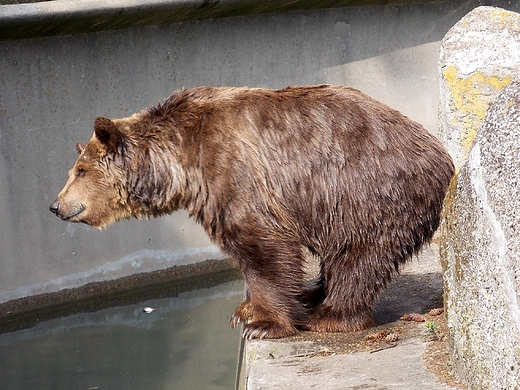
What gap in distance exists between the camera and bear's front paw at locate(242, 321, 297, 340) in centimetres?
484

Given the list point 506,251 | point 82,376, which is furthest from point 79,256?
point 506,251

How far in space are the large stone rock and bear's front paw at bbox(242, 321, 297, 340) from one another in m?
1.46

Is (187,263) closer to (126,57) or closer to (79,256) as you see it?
(79,256)

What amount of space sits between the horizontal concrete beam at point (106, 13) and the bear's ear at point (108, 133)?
2.66 meters

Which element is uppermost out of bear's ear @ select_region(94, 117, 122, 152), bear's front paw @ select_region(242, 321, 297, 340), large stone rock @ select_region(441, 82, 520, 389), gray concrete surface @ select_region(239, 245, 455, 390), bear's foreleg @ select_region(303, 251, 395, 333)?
bear's ear @ select_region(94, 117, 122, 152)

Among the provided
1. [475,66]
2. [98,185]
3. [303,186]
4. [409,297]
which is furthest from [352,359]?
[475,66]

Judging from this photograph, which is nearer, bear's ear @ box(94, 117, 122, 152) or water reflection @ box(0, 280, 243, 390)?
bear's ear @ box(94, 117, 122, 152)

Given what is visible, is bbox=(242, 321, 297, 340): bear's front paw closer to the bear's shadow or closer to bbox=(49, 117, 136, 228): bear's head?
the bear's shadow

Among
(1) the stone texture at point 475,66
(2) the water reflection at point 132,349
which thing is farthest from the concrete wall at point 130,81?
(1) the stone texture at point 475,66

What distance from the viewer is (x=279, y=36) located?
884 cm

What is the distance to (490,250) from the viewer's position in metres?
3.10

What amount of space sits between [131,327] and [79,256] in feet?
3.22

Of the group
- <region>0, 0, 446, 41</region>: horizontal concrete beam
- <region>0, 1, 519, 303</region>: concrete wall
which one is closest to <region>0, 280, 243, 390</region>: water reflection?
<region>0, 1, 519, 303</region>: concrete wall

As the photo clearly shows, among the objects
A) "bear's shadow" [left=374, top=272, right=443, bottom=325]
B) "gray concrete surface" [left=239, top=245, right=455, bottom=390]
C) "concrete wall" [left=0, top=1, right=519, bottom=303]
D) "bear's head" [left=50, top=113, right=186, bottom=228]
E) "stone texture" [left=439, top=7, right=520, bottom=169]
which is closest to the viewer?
"gray concrete surface" [left=239, top=245, right=455, bottom=390]
